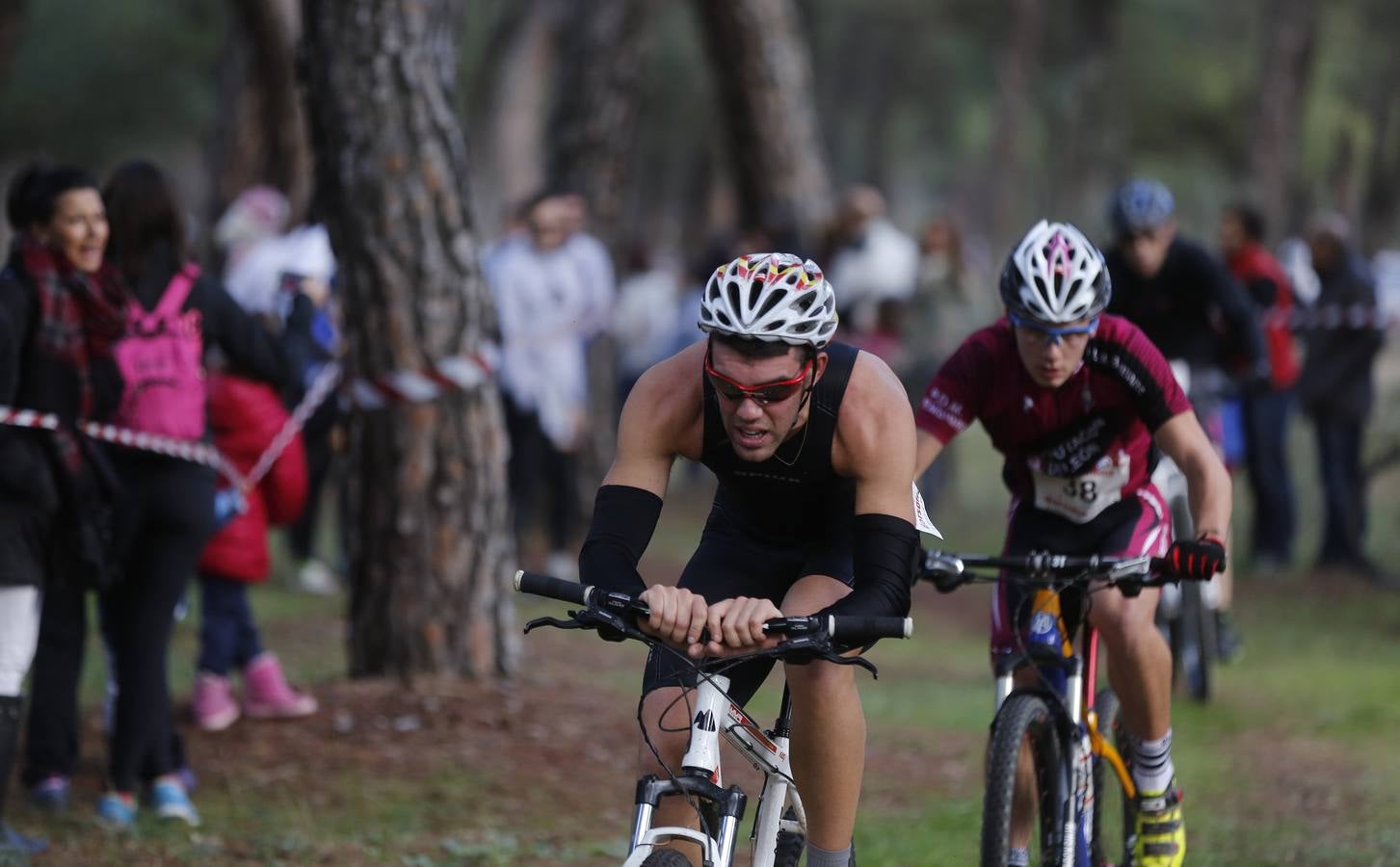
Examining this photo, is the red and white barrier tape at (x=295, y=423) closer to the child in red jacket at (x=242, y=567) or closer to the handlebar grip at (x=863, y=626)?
the child in red jacket at (x=242, y=567)

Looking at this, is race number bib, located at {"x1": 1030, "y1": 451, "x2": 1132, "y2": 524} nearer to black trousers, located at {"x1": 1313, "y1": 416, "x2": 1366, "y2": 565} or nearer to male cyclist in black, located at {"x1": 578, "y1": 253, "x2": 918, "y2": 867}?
male cyclist in black, located at {"x1": 578, "y1": 253, "x2": 918, "y2": 867}

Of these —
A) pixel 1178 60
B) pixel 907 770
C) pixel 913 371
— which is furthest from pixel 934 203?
pixel 907 770

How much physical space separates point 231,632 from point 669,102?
116 ft

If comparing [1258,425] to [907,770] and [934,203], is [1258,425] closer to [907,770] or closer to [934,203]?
[907,770]

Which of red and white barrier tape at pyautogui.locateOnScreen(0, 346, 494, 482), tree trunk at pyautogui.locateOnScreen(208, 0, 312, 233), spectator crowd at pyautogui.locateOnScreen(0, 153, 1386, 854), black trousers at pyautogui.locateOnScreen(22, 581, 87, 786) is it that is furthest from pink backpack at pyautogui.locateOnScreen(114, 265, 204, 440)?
tree trunk at pyautogui.locateOnScreen(208, 0, 312, 233)

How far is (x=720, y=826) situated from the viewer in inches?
169

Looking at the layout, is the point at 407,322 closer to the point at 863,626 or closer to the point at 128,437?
the point at 128,437

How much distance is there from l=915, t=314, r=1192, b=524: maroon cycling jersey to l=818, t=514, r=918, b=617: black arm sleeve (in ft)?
4.25

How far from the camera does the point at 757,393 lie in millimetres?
4453

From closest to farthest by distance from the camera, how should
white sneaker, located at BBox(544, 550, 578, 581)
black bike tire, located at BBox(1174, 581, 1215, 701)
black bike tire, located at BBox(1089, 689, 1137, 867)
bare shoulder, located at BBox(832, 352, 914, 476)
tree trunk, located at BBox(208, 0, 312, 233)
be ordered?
bare shoulder, located at BBox(832, 352, 914, 476) < black bike tire, located at BBox(1089, 689, 1137, 867) < black bike tire, located at BBox(1174, 581, 1215, 701) < white sneaker, located at BBox(544, 550, 578, 581) < tree trunk, located at BBox(208, 0, 312, 233)

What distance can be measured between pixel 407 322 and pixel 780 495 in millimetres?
3953

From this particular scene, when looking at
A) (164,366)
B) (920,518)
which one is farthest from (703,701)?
Answer: (164,366)

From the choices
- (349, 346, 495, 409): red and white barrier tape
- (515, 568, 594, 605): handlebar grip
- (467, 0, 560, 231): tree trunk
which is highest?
(467, 0, 560, 231): tree trunk

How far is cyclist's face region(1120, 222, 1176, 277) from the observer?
9406mm
